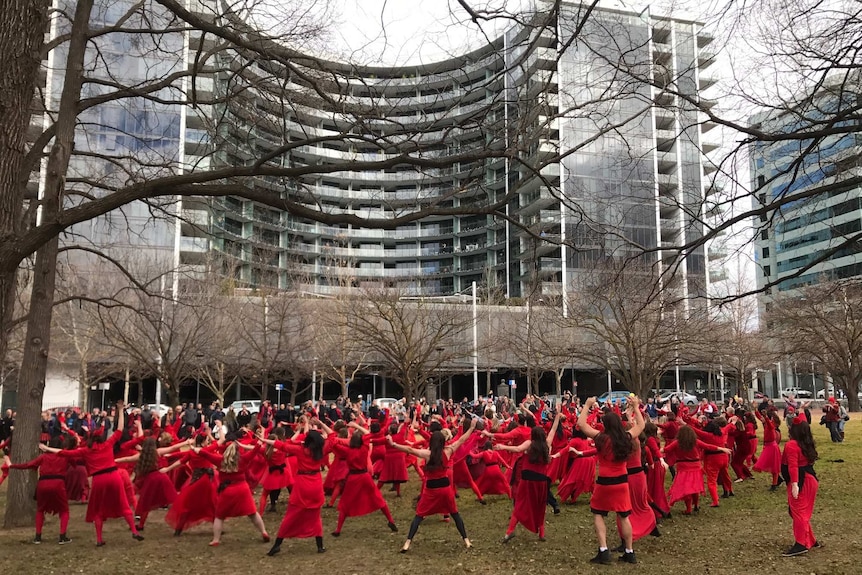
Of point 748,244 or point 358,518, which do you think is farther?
point 358,518

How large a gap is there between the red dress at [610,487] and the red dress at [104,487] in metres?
6.67

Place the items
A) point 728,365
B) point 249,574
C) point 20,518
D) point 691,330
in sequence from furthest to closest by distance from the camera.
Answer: point 728,365
point 691,330
point 20,518
point 249,574

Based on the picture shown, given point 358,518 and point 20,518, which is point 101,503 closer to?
point 20,518

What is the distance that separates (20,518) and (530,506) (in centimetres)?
817

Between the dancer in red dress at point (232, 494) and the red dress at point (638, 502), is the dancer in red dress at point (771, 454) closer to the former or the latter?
the red dress at point (638, 502)

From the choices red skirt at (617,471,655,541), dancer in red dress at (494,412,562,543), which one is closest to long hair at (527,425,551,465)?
dancer in red dress at (494,412,562,543)

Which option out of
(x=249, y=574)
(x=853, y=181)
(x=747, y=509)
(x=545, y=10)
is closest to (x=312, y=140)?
(x=545, y=10)

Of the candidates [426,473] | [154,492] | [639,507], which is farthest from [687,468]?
[154,492]

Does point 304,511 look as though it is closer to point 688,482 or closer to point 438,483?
point 438,483

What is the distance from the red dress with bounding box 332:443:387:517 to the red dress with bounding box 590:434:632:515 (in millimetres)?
3394

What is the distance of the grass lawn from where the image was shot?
7.84m

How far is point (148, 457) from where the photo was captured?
34.4 ft

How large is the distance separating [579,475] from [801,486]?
14.4 ft

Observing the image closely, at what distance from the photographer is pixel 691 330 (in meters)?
23.6
